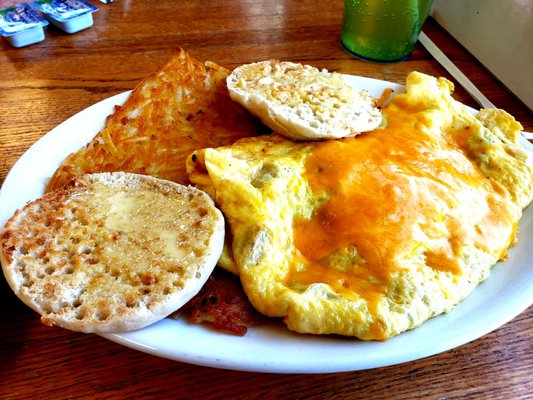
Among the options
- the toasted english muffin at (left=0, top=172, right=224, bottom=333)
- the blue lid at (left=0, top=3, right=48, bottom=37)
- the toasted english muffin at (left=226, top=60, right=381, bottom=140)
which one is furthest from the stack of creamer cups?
the toasted english muffin at (left=0, top=172, right=224, bottom=333)

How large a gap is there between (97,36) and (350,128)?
1.57 meters

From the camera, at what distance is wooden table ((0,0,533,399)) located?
968mm

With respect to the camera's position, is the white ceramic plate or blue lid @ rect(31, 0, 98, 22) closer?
the white ceramic plate

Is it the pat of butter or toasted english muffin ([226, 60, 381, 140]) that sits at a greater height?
toasted english muffin ([226, 60, 381, 140])

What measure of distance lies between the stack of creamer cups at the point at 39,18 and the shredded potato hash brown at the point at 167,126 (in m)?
1.03

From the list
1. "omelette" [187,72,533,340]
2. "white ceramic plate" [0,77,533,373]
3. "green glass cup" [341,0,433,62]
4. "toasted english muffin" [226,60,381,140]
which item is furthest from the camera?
"green glass cup" [341,0,433,62]

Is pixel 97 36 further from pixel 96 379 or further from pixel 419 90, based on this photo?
pixel 96 379

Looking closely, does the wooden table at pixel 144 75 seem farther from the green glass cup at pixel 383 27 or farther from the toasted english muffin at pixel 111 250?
the toasted english muffin at pixel 111 250

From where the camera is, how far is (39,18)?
218 cm

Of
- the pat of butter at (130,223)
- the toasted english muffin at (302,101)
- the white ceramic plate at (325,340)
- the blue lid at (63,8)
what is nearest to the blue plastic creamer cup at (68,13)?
Answer: the blue lid at (63,8)

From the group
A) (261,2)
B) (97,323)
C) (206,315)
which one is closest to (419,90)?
(206,315)

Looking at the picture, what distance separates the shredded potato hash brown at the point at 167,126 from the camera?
1.27 meters

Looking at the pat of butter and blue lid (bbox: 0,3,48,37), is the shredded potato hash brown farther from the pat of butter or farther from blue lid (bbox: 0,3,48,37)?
blue lid (bbox: 0,3,48,37)

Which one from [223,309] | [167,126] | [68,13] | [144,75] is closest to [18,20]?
[68,13]
